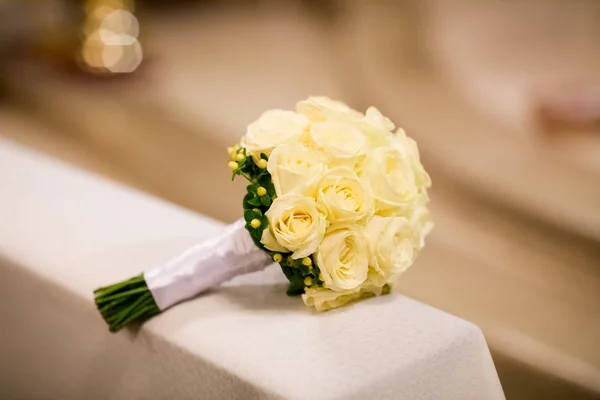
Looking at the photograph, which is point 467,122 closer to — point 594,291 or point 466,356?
point 594,291

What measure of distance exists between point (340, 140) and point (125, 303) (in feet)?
1.03

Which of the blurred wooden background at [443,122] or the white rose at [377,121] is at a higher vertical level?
the white rose at [377,121]

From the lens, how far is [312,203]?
0.73 metres

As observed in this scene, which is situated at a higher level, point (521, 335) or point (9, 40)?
point (9, 40)

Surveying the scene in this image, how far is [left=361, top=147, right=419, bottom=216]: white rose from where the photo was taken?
77 centimetres

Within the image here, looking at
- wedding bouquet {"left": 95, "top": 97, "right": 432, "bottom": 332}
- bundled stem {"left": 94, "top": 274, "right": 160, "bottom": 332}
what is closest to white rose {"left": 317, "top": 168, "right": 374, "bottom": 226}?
wedding bouquet {"left": 95, "top": 97, "right": 432, "bottom": 332}

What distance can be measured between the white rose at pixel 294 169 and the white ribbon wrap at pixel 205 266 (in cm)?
10

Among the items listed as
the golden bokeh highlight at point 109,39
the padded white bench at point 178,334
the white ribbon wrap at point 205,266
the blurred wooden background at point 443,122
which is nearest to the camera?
the padded white bench at point 178,334

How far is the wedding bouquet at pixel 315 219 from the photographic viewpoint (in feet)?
2.42

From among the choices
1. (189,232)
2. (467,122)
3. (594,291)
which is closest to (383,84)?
(467,122)

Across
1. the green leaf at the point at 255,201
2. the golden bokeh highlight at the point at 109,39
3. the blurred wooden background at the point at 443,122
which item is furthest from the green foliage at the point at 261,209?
the golden bokeh highlight at the point at 109,39

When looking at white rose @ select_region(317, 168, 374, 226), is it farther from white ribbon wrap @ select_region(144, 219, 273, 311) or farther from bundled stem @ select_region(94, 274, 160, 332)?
bundled stem @ select_region(94, 274, 160, 332)

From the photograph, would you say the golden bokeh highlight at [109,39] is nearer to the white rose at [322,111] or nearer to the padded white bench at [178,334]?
the padded white bench at [178,334]

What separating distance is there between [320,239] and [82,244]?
0.40 m
